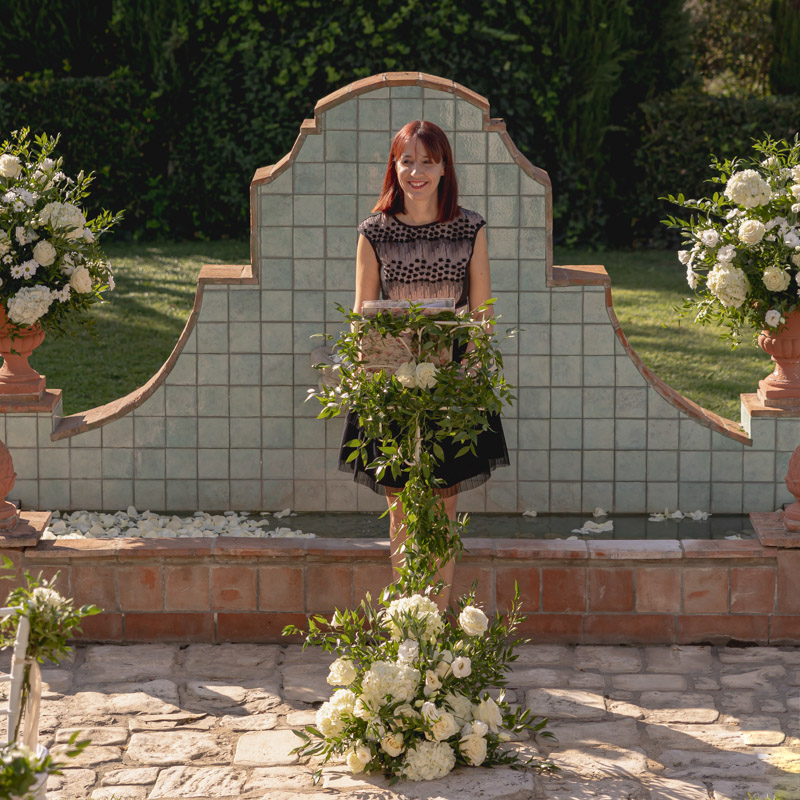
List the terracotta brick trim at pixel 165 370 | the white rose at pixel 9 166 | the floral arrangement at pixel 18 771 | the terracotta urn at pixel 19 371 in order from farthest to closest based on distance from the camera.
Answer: the terracotta brick trim at pixel 165 370, the terracotta urn at pixel 19 371, the white rose at pixel 9 166, the floral arrangement at pixel 18 771

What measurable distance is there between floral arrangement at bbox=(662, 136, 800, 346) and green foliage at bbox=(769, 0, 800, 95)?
26.1ft

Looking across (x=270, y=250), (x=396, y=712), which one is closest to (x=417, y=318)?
(x=396, y=712)

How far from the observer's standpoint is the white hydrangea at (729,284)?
5.21 meters

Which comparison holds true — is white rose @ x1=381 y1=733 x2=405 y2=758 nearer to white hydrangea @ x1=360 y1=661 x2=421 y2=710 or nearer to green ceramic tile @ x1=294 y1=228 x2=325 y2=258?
white hydrangea @ x1=360 y1=661 x2=421 y2=710

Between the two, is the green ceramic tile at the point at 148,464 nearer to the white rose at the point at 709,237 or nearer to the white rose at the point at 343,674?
the white rose at the point at 343,674

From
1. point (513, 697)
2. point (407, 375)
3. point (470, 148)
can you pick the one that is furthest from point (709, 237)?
point (513, 697)

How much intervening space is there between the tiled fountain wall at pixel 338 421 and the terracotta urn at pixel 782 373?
10cm

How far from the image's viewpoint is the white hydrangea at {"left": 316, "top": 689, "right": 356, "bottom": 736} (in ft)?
12.6

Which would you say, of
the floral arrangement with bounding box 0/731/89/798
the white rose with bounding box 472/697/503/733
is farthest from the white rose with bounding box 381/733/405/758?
the floral arrangement with bounding box 0/731/89/798

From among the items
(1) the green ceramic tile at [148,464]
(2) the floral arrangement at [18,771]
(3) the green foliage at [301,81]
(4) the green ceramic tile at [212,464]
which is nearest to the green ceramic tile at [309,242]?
(4) the green ceramic tile at [212,464]

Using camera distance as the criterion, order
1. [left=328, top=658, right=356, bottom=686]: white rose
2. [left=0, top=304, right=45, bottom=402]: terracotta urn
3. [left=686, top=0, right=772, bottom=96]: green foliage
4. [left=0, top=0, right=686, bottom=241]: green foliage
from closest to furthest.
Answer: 1. [left=328, top=658, right=356, bottom=686]: white rose
2. [left=0, top=304, right=45, bottom=402]: terracotta urn
3. [left=0, top=0, right=686, bottom=241]: green foliage
4. [left=686, top=0, right=772, bottom=96]: green foliage

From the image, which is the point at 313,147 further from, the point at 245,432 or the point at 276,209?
the point at 245,432

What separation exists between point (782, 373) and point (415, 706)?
103 inches

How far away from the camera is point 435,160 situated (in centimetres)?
425
